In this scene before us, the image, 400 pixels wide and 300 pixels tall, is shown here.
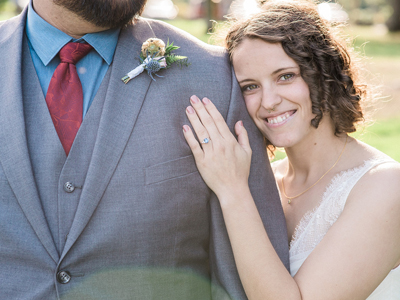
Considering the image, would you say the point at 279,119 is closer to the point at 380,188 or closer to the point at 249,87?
the point at 249,87

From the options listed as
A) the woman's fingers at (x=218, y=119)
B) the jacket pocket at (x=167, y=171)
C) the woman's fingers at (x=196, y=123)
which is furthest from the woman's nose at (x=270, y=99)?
the jacket pocket at (x=167, y=171)

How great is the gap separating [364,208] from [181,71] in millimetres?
1059

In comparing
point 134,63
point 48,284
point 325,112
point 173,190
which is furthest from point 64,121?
point 325,112

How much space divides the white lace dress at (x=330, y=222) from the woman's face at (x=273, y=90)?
0.33 metres

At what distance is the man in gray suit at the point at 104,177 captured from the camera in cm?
183

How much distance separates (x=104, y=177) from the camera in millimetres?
1840

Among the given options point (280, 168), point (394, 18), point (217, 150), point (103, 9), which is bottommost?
point (394, 18)

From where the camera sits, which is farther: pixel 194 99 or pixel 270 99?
pixel 270 99

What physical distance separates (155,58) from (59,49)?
46cm

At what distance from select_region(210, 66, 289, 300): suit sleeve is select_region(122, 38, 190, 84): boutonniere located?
1.01 ft

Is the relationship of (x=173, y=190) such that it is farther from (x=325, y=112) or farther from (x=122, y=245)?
(x=325, y=112)

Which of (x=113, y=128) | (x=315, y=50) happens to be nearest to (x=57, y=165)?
(x=113, y=128)

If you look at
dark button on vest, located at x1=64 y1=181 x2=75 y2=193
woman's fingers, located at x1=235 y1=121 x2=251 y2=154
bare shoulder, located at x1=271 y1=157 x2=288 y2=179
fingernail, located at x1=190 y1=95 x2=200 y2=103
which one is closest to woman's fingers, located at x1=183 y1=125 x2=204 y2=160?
fingernail, located at x1=190 y1=95 x2=200 y2=103

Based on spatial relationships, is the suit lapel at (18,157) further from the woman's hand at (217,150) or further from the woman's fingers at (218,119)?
the woman's fingers at (218,119)
